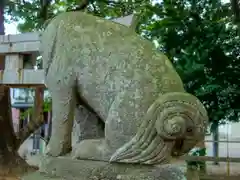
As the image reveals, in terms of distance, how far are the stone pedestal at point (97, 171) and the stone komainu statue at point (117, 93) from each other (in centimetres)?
4

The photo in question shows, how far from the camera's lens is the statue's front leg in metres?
2.31

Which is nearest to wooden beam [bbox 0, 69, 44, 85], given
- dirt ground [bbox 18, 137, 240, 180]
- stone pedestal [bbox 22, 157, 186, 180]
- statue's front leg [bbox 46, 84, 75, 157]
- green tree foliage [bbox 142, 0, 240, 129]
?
dirt ground [bbox 18, 137, 240, 180]

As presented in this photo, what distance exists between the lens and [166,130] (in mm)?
1896

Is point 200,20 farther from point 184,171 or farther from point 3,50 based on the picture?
point 184,171

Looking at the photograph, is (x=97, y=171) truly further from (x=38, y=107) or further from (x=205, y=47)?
(x=38, y=107)

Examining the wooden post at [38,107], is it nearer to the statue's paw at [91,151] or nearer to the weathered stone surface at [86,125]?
the weathered stone surface at [86,125]

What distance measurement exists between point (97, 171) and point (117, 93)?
1.45 ft

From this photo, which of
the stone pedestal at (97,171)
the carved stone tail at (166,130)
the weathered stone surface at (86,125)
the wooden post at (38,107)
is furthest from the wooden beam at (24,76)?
the carved stone tail at (166,130)

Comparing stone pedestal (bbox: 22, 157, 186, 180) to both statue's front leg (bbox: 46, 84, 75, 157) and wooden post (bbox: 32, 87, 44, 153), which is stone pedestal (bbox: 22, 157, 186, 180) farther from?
wooden post (bbox: 32, 87, 44, 153)

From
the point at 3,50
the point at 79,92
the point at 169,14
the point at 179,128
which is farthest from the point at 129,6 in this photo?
the point at 179,128

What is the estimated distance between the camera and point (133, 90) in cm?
209

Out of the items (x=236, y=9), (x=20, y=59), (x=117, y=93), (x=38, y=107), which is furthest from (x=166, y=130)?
(x=38, y=107)

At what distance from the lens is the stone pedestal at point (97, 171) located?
196cm

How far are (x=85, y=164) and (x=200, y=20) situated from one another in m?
5.20
